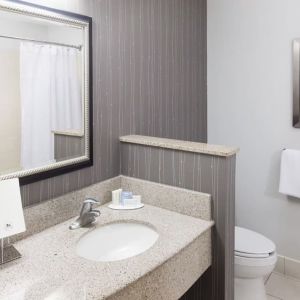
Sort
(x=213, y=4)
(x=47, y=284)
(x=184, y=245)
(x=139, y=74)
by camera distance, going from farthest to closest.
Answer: (x=213, y=4) → (x=139, y=74) → (x=184, y=245) → (x=47, y=284)

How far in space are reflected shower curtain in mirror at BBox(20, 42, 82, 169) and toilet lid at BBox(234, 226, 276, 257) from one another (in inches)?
47.5

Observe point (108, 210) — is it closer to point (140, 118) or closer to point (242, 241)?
point (140, 118)

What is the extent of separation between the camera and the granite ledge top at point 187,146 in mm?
1447

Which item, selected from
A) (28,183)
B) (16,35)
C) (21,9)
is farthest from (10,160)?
(21,9)

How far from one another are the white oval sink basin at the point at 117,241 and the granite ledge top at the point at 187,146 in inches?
16.3

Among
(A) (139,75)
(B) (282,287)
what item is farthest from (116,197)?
(B) (282,287)

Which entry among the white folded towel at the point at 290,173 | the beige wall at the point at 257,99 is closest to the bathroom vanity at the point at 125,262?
the white folded towel at the point at 290,173

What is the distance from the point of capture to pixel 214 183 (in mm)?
1487

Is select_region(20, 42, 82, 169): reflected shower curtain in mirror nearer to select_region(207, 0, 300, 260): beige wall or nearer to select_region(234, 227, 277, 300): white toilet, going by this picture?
select_region(234, 227, 277, 300): white toilet

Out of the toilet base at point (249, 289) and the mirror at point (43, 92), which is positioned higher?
the mirror at point (43, 92)

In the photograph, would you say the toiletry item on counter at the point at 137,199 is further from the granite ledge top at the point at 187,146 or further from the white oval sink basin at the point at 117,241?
the granite ledge top at the point at 187,146

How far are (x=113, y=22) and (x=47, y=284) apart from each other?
1322mm

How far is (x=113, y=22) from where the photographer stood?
1703 mm

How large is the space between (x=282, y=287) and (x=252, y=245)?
23.3 inches
